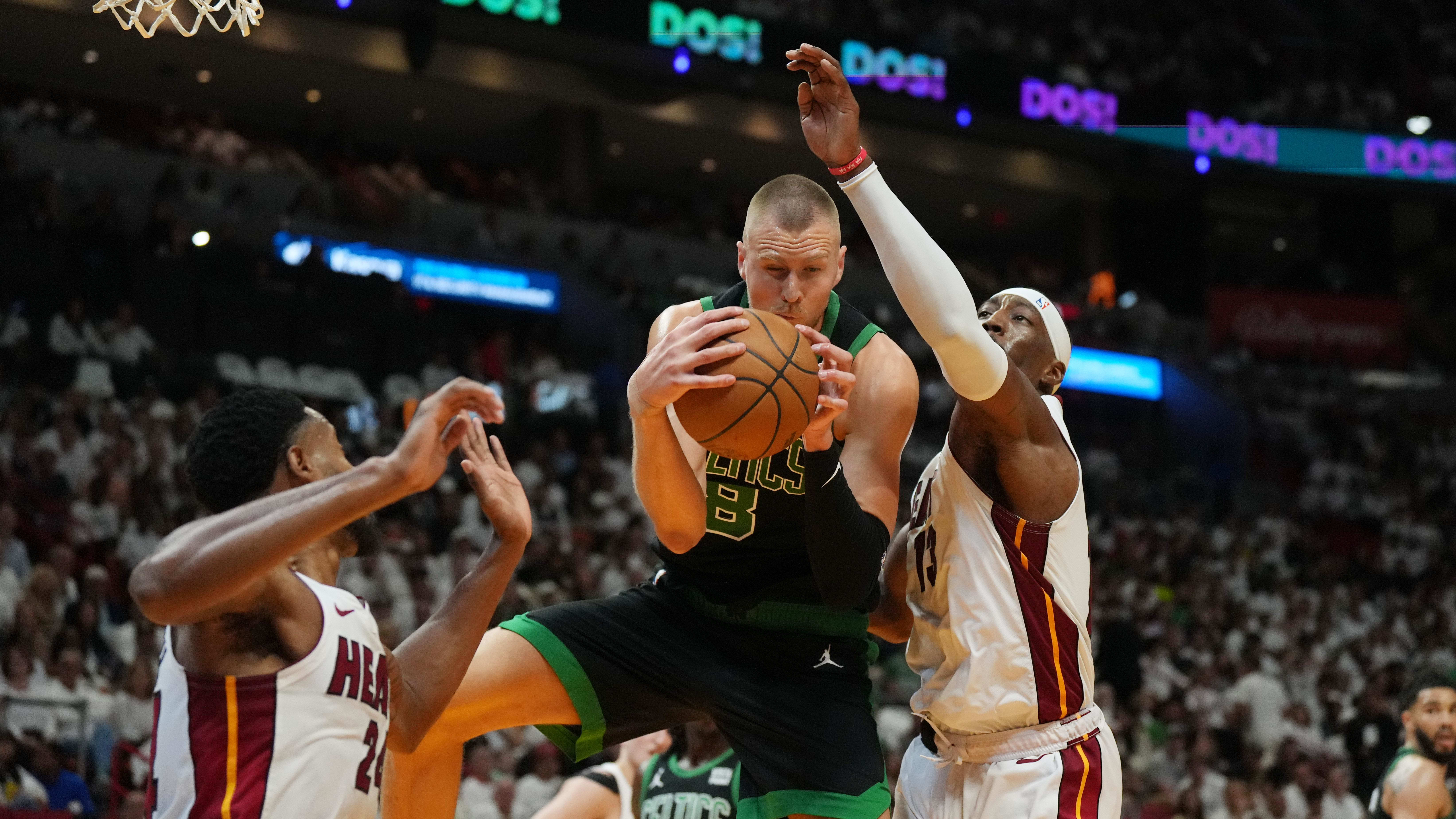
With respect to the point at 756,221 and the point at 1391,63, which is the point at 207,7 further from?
the point at 1391,63

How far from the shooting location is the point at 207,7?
5359 millimetres

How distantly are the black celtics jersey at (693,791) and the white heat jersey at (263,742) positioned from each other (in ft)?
10.6

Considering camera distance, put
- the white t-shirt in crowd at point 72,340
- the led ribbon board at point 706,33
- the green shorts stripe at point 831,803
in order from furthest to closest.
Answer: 1. the led ribbon board at point 706,33
2. the white t-shirt in crowd at point 72,340
3. the green shorts stripe at point 831,803

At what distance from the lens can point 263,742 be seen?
3.20 metres

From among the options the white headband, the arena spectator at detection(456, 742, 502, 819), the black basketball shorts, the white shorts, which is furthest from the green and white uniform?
the arena spectator at detection(456, 742, 502, 819)

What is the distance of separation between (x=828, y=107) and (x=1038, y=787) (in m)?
2.08

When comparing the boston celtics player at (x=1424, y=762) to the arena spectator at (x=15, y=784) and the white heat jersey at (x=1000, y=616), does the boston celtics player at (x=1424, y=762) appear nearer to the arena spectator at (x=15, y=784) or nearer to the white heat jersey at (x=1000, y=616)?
the white heat jersey at (x=1000, y=616)

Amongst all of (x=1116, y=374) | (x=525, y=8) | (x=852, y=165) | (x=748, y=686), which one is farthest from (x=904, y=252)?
(x=1116, y=374)

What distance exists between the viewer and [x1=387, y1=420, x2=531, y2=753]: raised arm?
379 cm

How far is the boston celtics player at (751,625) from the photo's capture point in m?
4.39

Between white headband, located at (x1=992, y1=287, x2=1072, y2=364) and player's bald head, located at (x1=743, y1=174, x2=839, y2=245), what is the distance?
2.30ft

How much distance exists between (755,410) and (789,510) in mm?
707

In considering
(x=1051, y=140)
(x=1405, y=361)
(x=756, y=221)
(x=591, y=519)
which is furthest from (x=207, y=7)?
(x=1405, y=361)

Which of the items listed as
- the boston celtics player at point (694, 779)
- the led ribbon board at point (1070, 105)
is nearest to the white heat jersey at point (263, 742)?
the boston celtics player at point (694, 779)
